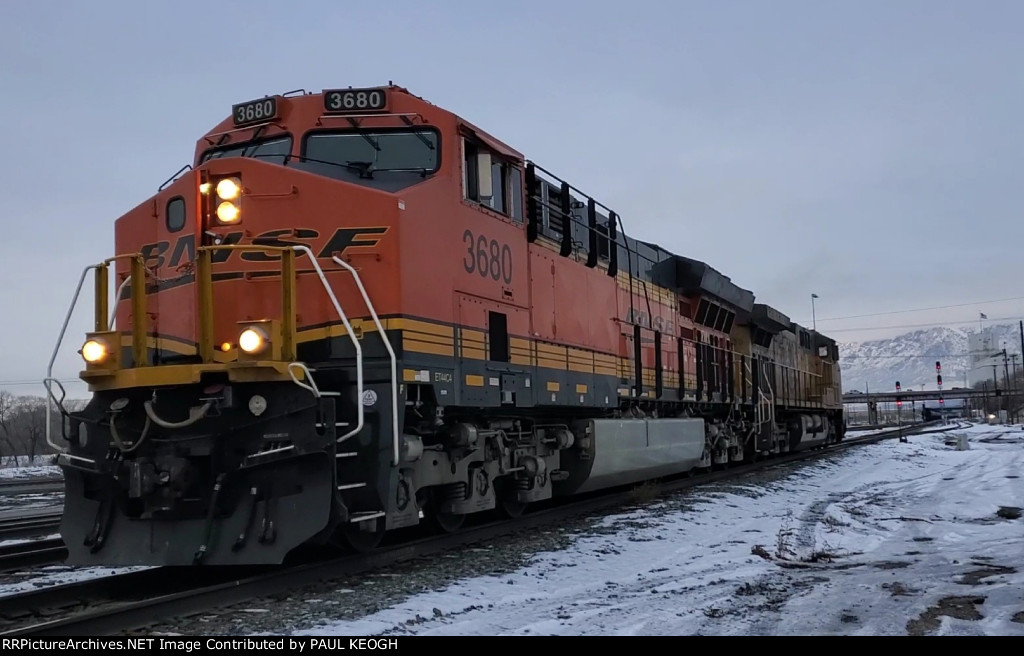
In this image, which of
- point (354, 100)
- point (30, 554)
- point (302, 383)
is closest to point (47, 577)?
point (30, 554)

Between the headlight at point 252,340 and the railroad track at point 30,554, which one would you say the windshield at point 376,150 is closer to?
the headlight at point 252,340

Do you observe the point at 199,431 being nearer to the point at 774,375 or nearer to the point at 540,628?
the point at 540,628

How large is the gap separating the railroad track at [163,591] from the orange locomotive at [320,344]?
26cm

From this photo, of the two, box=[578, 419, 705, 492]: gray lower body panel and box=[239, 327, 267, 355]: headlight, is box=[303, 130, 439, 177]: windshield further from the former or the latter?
box=[578, 419, 705, 492]: gray lower body panel

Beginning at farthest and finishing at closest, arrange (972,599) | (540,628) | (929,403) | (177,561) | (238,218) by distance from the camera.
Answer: (929,403) → (238,218) → (177,561) → (972,599) → (540,628)

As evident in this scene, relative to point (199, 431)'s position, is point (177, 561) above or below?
below

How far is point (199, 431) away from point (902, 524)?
307 inches

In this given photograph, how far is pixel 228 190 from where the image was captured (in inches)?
290

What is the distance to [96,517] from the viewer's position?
6781 mm

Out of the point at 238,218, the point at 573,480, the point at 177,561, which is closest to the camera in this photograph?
the point at 177,561

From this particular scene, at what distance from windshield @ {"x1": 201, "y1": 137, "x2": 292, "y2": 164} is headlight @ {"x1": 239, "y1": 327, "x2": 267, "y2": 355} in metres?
1.93

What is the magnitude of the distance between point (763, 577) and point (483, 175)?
4.34 metres

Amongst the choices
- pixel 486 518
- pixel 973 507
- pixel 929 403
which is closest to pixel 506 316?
pixel 486 518

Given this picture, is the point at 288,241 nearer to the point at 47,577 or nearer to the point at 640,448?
the point at 47,577
